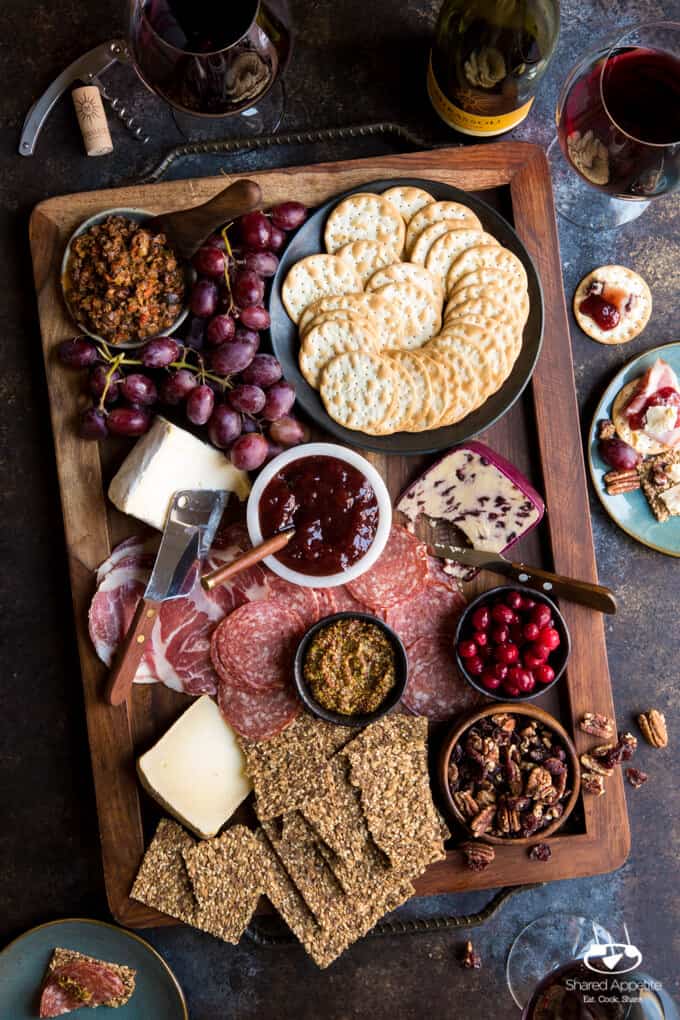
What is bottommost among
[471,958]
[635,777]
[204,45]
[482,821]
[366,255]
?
[471,958]

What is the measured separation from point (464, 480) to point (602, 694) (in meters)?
0.54

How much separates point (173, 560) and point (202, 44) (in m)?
0.94

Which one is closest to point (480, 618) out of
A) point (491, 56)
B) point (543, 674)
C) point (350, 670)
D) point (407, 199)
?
point (543, 674)

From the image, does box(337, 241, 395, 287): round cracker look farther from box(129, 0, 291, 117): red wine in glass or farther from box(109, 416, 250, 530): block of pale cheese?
box(109, 416, 250, 530): block of pale cheese

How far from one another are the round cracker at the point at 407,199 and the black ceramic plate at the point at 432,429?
2 cm

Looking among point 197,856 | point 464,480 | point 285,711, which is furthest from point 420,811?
point 464,480

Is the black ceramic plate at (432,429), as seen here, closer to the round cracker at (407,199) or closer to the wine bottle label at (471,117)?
the round cracker at (407,199)

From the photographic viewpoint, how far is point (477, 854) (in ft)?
5.72

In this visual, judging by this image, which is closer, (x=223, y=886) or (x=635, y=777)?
(x=223, y=886)

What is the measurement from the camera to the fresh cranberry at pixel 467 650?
1.72 m

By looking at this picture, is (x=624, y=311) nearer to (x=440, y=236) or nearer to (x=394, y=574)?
(x=440, y=236)

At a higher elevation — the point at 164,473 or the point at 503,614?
the point at 164,473

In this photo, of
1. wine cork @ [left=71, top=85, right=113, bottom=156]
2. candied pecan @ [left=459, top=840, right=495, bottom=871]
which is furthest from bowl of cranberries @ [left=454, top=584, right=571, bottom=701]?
wine cork @ [left=71, top=85, right=113, bottom=156]

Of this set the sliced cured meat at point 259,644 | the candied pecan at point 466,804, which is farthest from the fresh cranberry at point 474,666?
the sliced cured meat at point 259,644
